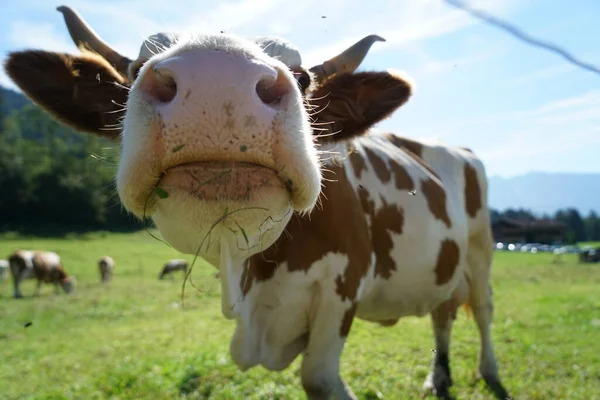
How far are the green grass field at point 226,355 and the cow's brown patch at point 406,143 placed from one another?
2414mm

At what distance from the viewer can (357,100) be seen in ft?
10.1

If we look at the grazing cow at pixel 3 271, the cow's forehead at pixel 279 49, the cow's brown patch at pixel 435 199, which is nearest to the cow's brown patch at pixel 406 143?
the cow's brown patch at pixel 435 199

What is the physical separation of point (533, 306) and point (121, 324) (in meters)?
8.50

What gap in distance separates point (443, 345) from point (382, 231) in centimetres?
192

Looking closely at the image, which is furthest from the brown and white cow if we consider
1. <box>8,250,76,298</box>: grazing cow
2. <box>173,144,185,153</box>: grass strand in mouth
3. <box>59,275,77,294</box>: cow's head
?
<box>8,250,76,298</box>: grazing cow

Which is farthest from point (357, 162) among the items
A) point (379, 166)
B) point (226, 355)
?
point (226, 355)

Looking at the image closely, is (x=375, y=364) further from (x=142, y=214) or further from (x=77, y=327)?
(x=77, y=327)

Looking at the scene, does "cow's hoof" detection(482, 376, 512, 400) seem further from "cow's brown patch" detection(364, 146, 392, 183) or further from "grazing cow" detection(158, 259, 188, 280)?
"grazing cow" detection(158, 259, 188, 280)

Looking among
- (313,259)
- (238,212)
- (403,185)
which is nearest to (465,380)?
(403,185)

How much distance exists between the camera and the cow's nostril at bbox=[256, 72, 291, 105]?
172cm

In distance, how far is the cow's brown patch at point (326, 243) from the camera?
3.31 meters

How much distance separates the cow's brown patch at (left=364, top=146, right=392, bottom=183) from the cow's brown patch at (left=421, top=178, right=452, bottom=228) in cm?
52

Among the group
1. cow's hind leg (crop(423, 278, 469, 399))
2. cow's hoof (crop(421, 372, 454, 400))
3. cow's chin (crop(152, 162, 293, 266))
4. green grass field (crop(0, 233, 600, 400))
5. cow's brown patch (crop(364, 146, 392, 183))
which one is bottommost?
green grass field (crop(0, 233, 600, 400))

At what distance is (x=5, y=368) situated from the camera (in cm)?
655
